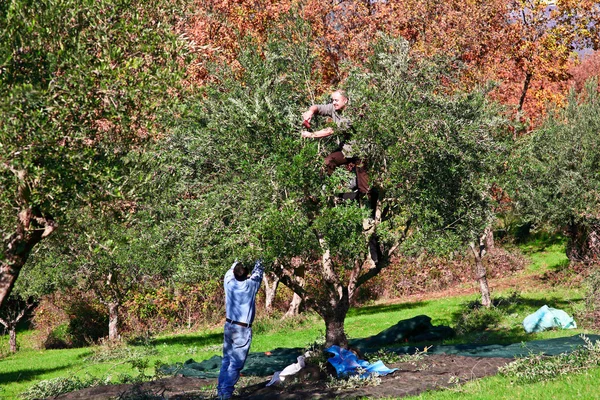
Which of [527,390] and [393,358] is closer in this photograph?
[527,390]

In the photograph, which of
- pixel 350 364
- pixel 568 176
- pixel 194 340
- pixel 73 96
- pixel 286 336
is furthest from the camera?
pixel 568 176

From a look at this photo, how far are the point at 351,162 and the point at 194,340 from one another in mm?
15902

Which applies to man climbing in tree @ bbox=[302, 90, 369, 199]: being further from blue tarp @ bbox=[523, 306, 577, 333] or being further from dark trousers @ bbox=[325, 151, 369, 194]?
blue tarp @ bbox=[523, 306, 577, 333]

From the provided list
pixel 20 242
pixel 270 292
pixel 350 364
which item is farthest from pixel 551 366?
pixel 270 292

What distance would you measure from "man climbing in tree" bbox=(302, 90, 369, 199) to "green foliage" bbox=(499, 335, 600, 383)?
13.0 feet

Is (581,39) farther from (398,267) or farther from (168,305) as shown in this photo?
(168,305)

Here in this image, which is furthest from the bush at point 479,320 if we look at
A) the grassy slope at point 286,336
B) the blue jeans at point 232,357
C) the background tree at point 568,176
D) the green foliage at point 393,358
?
the blue jeans at point 232,357

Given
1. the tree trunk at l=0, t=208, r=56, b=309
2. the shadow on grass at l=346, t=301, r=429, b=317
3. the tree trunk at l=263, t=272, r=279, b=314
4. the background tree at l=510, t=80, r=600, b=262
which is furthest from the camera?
the tree trunk at l=263, t=272, r=279, b=314

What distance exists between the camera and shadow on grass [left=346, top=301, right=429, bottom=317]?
99.4ft

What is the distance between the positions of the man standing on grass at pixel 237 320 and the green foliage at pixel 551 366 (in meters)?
4.44

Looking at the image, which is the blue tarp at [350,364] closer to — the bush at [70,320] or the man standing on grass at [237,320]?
the man standing on grass at [237,320]

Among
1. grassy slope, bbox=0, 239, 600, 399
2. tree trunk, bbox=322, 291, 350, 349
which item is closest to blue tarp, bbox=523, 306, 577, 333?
grassy slope, bbox=0, 239, 600, 399

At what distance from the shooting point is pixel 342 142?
41.5 ft

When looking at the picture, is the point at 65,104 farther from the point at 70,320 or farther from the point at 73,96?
the point at 70,320
